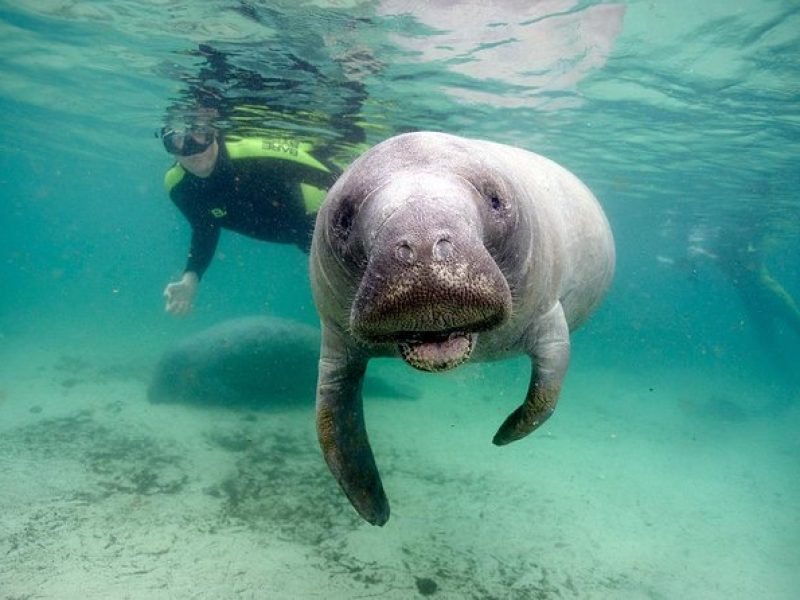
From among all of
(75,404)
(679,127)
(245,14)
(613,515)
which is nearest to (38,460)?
(75,404)

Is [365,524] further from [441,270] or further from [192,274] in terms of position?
[441,270]

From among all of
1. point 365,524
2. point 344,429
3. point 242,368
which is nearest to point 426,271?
point 344,429

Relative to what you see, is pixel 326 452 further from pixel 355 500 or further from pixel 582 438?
pixel 582 438

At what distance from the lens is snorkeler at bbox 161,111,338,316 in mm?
9070

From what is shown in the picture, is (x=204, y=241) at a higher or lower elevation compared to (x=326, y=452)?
lower

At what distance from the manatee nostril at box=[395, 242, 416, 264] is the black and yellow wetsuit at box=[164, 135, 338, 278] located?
728 cm

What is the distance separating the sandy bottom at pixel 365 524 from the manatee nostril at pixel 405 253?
4.10m

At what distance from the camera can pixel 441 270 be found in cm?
175

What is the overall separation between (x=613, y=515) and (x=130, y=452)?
22.9 ft

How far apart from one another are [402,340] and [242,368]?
31.7 ft

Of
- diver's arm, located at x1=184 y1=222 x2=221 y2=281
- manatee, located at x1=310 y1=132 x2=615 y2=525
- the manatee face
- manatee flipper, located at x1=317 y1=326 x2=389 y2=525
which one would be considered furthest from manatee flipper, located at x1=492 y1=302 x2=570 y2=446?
diver's arm, located at x1=184 y1=222 x2=221 y2=281

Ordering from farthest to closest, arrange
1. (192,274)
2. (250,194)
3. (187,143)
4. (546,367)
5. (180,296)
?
(250,194), (187,143), (192,274), (180,296), (546,367)

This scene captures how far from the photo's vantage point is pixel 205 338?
38.9 feet

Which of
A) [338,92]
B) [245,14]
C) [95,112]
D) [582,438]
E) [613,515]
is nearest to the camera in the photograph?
[613,515]
